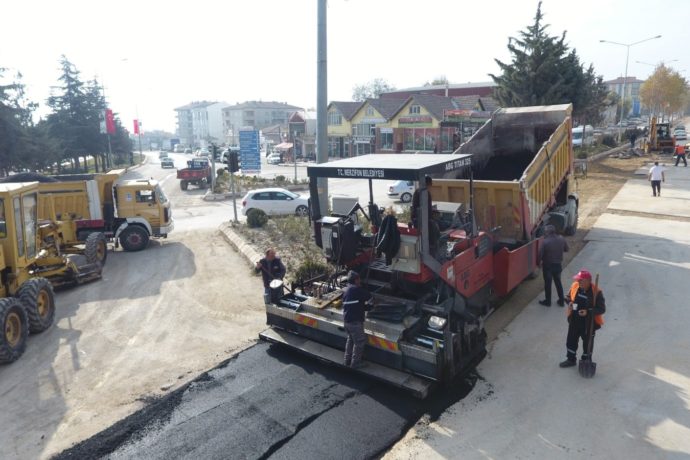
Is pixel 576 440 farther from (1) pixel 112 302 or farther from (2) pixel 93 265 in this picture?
(2) pixel 93 265

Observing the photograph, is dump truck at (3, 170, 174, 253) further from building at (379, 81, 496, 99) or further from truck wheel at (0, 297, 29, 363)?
building at (379, 81, 496, 99)

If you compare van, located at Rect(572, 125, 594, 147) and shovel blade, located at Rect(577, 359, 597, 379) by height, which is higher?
van, located at Rect(572, 125, 594, 147)

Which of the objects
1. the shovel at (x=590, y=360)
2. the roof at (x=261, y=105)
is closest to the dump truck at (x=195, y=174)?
the shovel at (x=590, y=360)

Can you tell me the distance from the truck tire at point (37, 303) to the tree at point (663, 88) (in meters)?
63.8

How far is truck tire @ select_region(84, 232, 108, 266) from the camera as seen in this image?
12.4 meters

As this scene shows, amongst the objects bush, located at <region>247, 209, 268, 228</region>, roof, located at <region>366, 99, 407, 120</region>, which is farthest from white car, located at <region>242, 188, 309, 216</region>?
roof, located at <region>366, 99, 407, 120</region>

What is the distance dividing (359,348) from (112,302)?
641 centimetres

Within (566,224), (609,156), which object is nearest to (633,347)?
(566,224)

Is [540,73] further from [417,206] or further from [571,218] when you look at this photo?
[417,206]

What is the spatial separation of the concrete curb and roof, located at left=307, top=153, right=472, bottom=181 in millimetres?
5892

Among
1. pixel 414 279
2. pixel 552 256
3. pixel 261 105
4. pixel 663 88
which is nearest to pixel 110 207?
pixel 414 279

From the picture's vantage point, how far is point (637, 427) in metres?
5.57

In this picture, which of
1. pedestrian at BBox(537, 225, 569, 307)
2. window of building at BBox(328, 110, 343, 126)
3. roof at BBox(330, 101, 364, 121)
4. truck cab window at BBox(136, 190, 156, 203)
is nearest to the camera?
pedestrian at BBox(537, 225, 569, 307)

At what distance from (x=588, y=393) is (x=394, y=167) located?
371 cm
